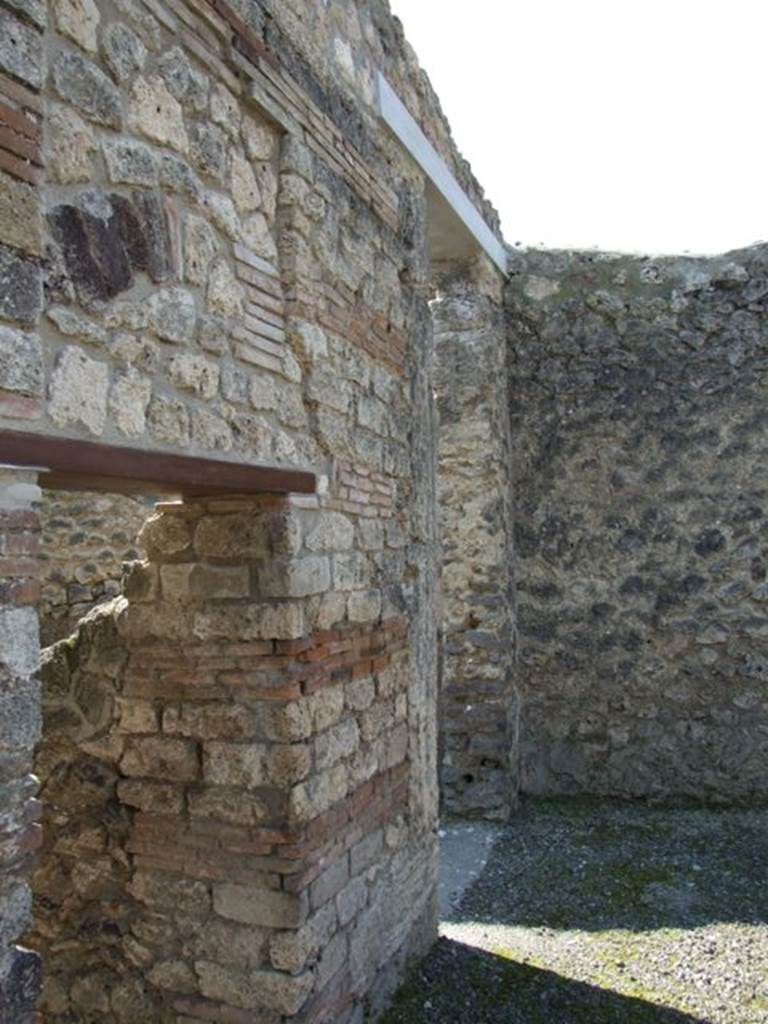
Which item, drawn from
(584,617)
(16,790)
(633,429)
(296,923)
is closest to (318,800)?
(296,923)

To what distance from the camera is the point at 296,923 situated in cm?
270

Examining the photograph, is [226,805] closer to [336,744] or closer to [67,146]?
[336,744]

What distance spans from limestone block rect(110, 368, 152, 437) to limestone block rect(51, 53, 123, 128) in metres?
0.57

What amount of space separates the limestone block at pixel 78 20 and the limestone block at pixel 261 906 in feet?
7.58

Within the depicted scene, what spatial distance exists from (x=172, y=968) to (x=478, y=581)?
11.1 feet

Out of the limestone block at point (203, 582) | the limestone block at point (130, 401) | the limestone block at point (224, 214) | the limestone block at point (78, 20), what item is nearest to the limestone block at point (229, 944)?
the limestone block at point (203, 582)

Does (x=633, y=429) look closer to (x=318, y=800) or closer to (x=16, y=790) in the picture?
(x=318, y=800)

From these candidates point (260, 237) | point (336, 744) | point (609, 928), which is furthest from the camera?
point (609, 928)

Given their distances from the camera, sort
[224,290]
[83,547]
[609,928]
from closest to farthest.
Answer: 1. [224,290]
2. [609,928]
3. [83,547]

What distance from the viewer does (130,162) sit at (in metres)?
2.12

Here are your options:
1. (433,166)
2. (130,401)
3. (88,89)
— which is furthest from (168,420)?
(433,166)

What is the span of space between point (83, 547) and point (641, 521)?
4.45m

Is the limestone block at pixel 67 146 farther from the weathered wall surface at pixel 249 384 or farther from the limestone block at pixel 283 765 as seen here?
the limestone block at pixel 283 765

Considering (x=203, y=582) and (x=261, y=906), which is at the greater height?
(x=203, y=582)
